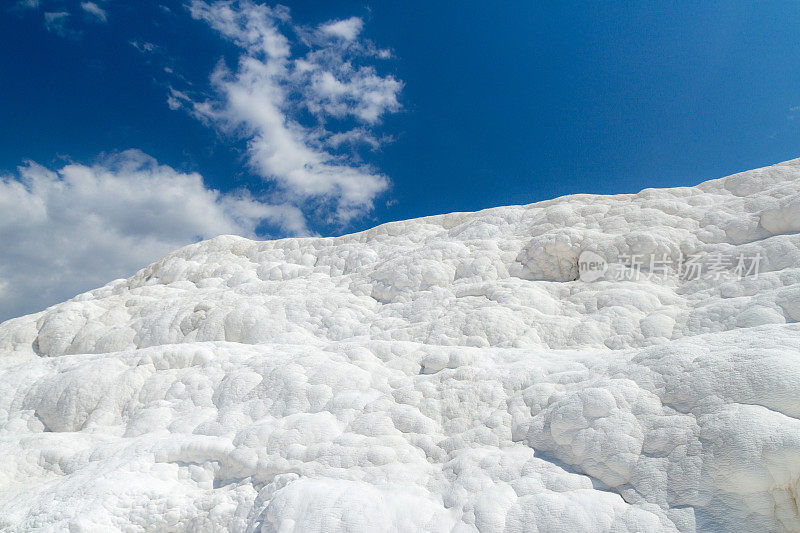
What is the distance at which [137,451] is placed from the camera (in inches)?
166

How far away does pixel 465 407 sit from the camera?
4.27 metres

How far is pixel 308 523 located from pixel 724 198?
10101mm

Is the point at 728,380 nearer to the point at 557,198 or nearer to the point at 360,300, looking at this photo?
the point at 360,300

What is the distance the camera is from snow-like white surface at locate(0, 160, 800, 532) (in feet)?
10.00

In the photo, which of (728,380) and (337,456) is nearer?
(728,380)

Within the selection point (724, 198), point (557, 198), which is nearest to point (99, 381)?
point (557, 198)

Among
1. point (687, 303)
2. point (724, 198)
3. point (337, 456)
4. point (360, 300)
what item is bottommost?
point (337, 456)

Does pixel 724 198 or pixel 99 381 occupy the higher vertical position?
pixel 724 198

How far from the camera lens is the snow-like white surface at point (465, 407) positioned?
3.05 m

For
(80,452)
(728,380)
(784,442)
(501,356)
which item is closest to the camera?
(784,442)
